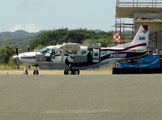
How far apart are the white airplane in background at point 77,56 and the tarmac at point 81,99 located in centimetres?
2011

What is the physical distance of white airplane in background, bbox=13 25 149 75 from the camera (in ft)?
119

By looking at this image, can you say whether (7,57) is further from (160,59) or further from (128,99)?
(128,99)

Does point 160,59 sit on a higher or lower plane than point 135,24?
lower

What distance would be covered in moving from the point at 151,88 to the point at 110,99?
2.08 m

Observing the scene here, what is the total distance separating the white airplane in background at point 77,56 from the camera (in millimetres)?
36375

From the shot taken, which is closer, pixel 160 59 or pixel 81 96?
pixel 81 96

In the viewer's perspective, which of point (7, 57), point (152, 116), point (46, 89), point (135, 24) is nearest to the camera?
point (152, 116)

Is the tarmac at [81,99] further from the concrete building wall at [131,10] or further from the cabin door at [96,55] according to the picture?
the concrete building wall at [131,10]

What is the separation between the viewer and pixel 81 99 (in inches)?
503

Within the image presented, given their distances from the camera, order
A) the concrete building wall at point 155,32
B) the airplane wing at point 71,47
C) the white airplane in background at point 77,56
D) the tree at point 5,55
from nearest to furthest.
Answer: the airplane wing at point 71,47 → the white airplane in background at point 77,56 → the concrete building wall at point 155,32 → the tree at point 5,55

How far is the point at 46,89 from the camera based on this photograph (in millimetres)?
14117

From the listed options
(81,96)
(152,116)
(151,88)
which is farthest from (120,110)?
(151,88)

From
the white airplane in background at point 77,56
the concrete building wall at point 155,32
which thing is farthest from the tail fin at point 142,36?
the concrete building wall at point 155,32

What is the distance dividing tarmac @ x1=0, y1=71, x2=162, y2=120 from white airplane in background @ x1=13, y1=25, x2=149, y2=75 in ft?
66.0
